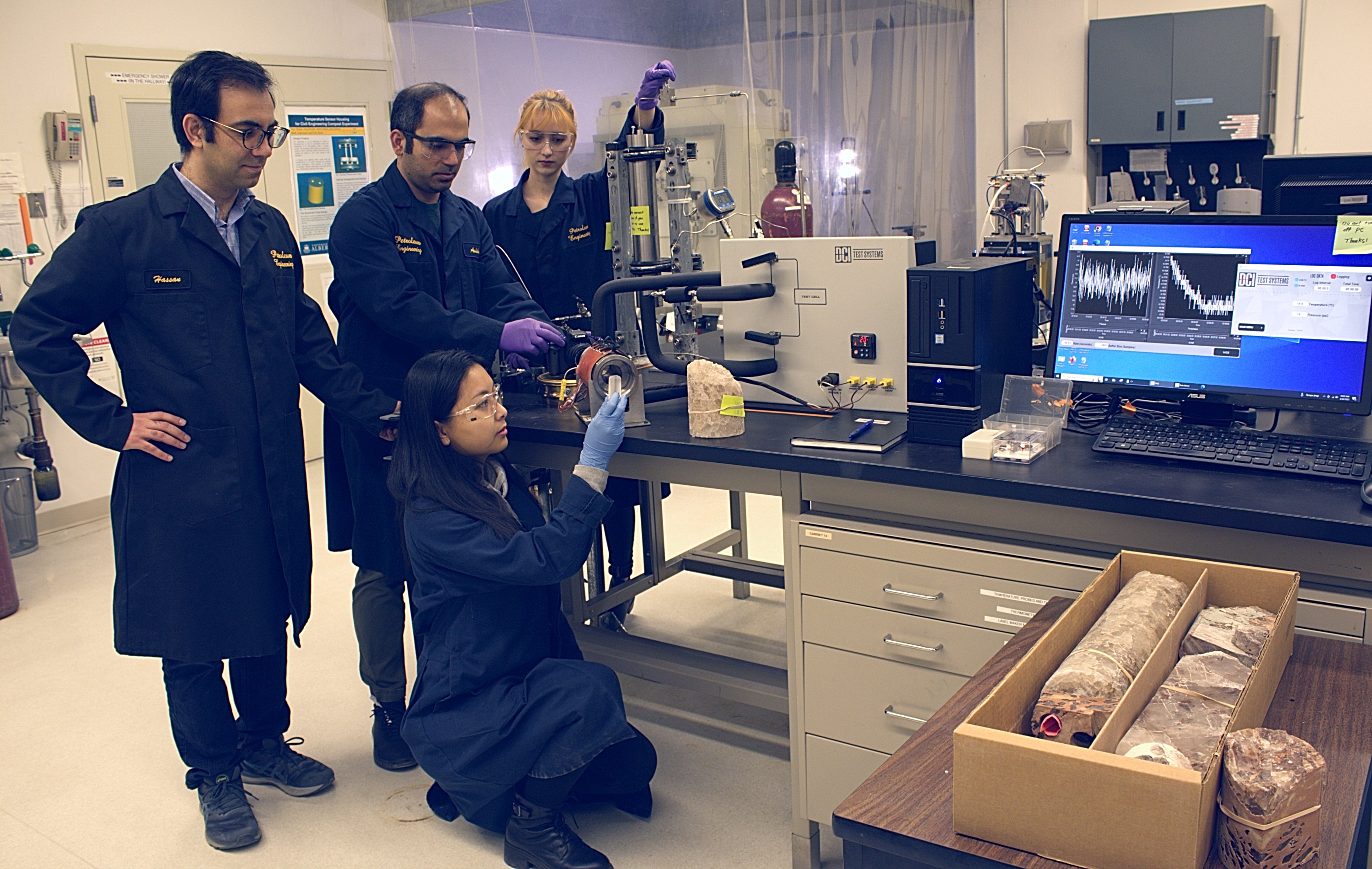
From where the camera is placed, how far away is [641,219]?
111 inches

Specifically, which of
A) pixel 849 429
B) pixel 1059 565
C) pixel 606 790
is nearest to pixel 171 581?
pixel 606 790

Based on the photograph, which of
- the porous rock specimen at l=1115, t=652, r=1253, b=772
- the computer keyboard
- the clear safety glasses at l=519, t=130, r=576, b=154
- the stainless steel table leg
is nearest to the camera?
the porous rock specimen at l=1115, t=652, r=1253, b=772

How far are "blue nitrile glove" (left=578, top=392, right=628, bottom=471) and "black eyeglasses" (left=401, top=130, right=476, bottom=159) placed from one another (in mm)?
758

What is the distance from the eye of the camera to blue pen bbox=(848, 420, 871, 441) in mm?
2100

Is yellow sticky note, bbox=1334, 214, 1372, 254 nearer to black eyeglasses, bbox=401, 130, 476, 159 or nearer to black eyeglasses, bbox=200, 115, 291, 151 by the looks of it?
black eyeglasses, bbox=401, 130, 476, 159

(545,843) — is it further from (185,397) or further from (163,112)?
(163,112)

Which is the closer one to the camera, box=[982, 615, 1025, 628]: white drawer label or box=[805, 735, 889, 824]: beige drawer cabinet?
box=[982, 615, 1025, 628]: white drawer label

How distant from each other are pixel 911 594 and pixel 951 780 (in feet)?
2.75

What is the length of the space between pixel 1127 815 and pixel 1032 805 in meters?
0.09

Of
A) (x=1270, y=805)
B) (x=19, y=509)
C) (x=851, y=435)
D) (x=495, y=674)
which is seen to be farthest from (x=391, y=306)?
(x=19, y=509)

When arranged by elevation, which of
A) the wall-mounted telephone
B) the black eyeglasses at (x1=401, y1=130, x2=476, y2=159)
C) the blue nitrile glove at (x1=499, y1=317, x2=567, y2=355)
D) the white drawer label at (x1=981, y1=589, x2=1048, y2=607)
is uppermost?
the wall-mounted telephone

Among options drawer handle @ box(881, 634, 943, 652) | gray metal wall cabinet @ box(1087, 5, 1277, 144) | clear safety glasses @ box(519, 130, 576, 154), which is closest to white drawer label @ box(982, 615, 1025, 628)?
drawer handle @ box(881, 634, 943, 652)

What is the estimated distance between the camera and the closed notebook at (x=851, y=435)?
204 centimetres

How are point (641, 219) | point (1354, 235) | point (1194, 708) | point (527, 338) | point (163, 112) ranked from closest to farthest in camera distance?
point (1194, 708) → point (1354, 235) → point (527, 338) → point (641, 219) → point (163, 112)
